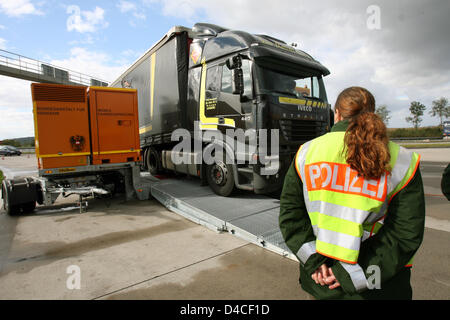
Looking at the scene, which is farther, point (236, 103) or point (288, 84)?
point (288, 84)

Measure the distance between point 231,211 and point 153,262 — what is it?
1.77 meters

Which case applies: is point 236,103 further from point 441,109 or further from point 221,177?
point 441,109

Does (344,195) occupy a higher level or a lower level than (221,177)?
higher

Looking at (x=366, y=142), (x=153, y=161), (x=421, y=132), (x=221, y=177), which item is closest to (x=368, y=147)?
(x=366, y=142)

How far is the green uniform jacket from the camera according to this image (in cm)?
119

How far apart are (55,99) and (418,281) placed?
22.0 feet

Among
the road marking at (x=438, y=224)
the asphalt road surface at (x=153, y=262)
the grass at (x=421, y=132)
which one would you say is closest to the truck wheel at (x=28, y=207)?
the asphalt road surface at (x=153, y=262)

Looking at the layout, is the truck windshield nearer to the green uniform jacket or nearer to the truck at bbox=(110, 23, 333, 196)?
the truck at bbox=(110, 23, 333, 196)

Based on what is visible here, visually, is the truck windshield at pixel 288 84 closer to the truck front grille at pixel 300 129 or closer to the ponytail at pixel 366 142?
the truck front grille at pixel 300 129

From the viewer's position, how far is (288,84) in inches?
208

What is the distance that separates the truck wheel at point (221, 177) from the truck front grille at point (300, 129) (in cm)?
134
